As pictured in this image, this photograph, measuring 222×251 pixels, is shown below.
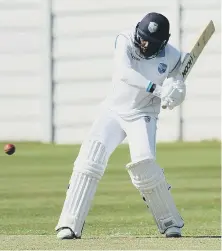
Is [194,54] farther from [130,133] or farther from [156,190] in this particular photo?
[156,190]

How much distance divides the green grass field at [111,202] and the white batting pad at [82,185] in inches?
5.1

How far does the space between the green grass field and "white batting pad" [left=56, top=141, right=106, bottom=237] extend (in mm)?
130

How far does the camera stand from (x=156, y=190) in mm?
8039

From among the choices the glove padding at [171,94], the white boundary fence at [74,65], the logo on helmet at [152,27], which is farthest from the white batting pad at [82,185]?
the white boundary fence at [74,65]

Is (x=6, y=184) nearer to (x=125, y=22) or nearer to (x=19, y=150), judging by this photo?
(x=19, y=150)

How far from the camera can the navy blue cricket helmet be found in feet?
26.3

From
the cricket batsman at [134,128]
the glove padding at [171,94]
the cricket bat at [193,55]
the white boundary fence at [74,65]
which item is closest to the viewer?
the glove padding at [171,94]

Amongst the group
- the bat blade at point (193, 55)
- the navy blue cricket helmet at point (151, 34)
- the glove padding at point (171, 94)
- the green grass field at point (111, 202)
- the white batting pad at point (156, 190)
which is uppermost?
the navy blue cricket helmet at point (151, 34)

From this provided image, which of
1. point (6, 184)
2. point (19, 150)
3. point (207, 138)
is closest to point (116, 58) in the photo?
point (6, 184)

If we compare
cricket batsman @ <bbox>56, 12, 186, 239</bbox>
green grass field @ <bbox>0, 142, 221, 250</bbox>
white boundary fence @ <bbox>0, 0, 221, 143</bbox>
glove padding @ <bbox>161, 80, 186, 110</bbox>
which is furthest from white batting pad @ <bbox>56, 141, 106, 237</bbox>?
white boundary fence @ <bbox>0, 0, 221, 143</bbox>

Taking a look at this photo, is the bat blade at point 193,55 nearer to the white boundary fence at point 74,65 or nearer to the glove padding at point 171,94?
the glove padding at point 171,94

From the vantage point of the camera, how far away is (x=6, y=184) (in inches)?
506

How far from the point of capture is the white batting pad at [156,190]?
26.1ft

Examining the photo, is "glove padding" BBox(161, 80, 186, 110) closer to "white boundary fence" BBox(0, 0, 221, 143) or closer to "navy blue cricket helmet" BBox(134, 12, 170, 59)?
"navy blue cricket helmet" BBox(134, 12, 170, 59)
